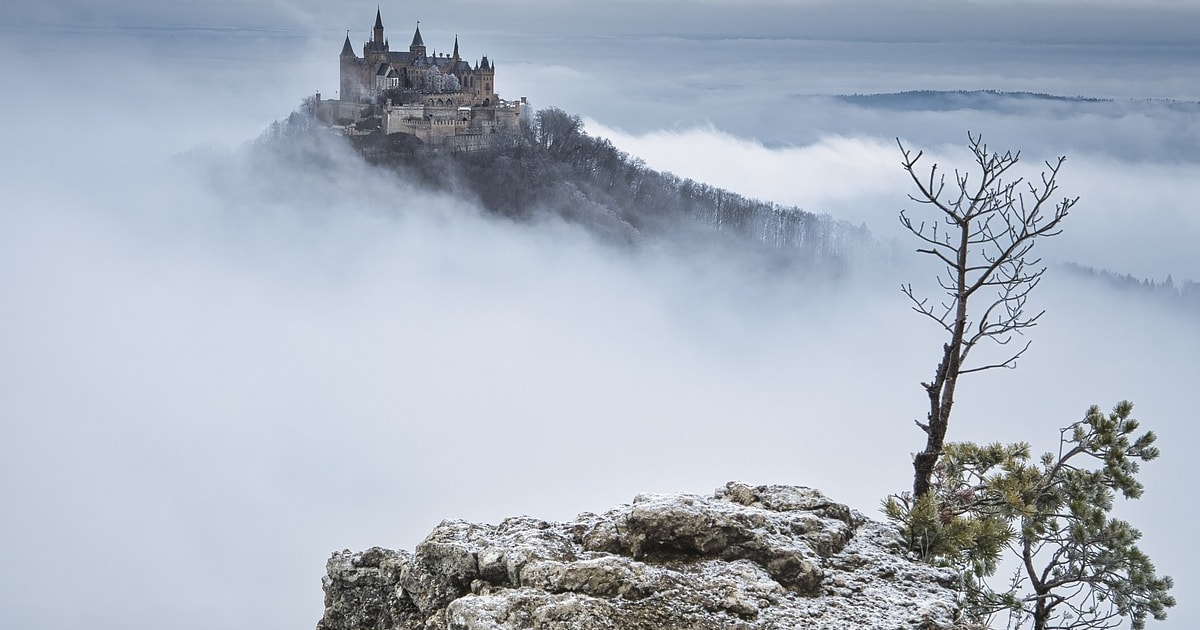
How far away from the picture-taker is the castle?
106625mm

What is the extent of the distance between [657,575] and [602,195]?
13443 centimetres

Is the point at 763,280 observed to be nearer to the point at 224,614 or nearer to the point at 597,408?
the point at 597,408

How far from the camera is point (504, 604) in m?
7.35

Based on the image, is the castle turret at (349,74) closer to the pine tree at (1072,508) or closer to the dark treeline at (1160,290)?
the pine tree at (1072,508)

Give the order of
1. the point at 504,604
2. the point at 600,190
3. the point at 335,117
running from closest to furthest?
1. the point at 504,604
2. the point at 335,117
3. the point at 600,190

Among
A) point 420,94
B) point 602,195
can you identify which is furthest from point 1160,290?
point 420,94

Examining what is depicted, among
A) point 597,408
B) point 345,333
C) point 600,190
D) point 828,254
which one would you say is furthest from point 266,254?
point 828,254

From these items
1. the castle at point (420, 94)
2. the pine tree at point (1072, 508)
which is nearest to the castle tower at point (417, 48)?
the castle at point (420, 94)

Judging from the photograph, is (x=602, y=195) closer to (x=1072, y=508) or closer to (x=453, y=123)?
(x=453, y=123)

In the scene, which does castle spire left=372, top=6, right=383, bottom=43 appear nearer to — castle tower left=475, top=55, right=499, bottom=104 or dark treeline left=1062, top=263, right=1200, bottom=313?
castle tower left=475, top=55, right=499, bottom=104

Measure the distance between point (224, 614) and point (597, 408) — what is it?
269 ft

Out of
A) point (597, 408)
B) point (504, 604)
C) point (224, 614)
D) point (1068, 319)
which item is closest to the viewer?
point (504, 604)

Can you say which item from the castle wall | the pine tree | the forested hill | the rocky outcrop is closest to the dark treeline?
the forested hill

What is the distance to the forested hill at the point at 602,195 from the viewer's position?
123 m
